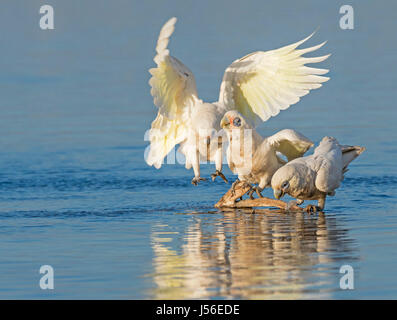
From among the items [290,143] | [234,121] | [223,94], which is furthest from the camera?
[223,94]

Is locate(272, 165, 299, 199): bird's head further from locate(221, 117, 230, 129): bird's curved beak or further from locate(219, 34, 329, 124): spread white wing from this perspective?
locate(219, 34, 329, 124): spread white wing

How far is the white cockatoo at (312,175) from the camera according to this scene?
17156mm

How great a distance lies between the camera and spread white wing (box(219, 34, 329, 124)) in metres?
19.3

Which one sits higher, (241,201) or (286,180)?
(286,180)

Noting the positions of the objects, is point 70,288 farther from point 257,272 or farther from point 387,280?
point 387,280

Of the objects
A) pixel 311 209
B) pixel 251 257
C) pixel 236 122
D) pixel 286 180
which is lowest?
pixel 251 257

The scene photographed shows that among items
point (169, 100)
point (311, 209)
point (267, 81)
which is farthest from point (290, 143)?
point (169, 100)

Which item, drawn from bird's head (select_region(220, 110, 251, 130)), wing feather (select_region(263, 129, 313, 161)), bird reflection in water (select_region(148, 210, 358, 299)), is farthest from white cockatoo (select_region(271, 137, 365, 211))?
bird's head (select_region(220, 110, 251, 130))

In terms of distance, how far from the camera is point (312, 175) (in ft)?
57.0

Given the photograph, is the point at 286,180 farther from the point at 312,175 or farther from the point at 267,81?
the point at 267,81

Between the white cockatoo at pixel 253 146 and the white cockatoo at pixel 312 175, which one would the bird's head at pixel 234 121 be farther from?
the white cockatoo at pixel 312 175

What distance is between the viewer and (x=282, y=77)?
773 inches

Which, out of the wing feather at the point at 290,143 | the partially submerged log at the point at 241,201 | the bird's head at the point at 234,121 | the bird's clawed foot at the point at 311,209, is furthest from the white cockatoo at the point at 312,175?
the bird's head at the point at 234,121

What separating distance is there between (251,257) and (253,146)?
467 centimetres
